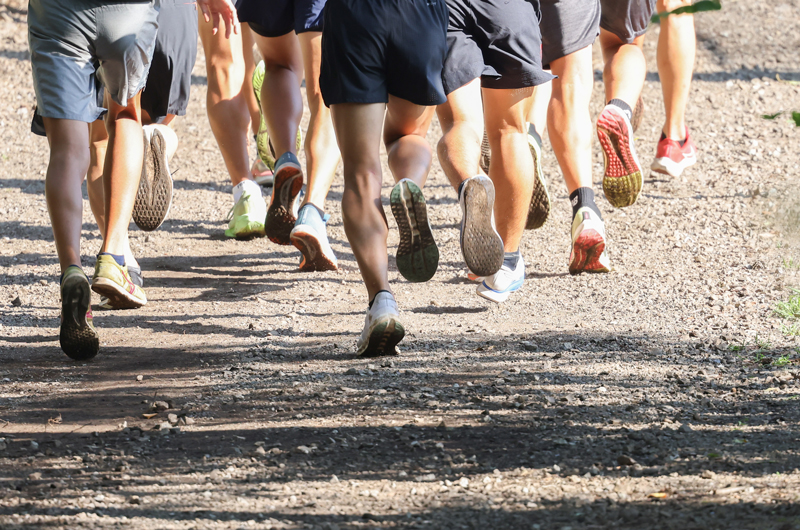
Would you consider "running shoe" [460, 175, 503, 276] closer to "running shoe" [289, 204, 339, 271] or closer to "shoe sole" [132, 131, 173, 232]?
"running shoe" [289, 204, 339, 271]

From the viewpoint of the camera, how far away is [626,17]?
5.47 m

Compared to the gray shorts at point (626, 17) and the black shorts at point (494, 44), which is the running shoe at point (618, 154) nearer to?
the gray shorts at point (626, 17)

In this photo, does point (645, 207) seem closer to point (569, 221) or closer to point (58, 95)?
point (569, 221)

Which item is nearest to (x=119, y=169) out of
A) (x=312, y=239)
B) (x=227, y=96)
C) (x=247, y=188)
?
(x=312, y=239)

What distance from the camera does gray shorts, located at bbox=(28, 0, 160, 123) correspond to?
12.5ft

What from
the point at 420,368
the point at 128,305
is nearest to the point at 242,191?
the point at 128,305

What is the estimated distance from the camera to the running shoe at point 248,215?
19.2 ft

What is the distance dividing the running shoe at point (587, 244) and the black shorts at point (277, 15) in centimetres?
169

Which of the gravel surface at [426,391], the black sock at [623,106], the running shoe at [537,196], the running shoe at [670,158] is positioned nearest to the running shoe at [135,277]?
the gravel surface at [426,391]

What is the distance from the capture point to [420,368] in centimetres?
346

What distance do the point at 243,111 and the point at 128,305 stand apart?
179 centimetres

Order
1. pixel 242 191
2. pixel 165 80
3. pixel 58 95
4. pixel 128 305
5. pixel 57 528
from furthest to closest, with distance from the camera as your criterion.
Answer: pixel 242 191, pixel 165 80, pixel 128 305, pixel 58 95, pixel 57 528

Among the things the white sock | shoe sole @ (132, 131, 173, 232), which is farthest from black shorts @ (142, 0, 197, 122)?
the white sock

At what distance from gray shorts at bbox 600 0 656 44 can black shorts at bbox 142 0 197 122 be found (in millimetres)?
2431
